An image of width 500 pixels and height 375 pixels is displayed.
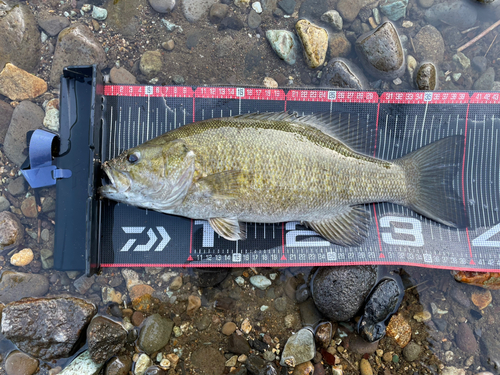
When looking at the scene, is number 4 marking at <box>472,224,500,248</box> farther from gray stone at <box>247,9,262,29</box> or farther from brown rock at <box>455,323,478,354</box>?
gray stone at <box>247,9,262,29</box>

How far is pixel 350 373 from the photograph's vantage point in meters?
3.13

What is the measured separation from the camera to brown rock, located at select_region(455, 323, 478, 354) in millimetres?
3238

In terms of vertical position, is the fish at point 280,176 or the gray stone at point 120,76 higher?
the gray stone at point 120,76

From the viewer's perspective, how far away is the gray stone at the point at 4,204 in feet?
10.5

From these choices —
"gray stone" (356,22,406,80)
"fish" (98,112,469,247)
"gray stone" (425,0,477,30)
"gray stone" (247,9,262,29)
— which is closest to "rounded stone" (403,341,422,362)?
"fish" (98,112,469,247)

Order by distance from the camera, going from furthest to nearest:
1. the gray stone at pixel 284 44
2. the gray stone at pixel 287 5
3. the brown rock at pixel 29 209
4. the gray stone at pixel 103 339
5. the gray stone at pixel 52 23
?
the gray stone at pixel 287 5, the gray stone at pixel 284 44, the gray stone at pixel 52 23, the brown rock at pixel 29 209, the gray stone at pixel 103 339

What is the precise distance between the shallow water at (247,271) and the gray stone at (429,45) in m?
0.03

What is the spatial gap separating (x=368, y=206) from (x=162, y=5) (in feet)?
11.3

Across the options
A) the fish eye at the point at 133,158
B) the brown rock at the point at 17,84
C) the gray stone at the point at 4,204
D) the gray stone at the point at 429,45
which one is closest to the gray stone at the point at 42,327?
the gray stone at the point at 4,204

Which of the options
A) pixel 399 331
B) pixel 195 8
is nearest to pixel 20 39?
pixel 195 8

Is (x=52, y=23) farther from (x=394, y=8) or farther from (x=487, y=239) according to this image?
(x=487, y=239)

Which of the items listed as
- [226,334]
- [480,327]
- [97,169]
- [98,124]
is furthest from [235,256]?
[480,327]

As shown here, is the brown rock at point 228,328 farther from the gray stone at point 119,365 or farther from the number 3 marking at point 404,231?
the number 3 marking at point 404,231

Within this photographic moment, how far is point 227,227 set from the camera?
116 inches
